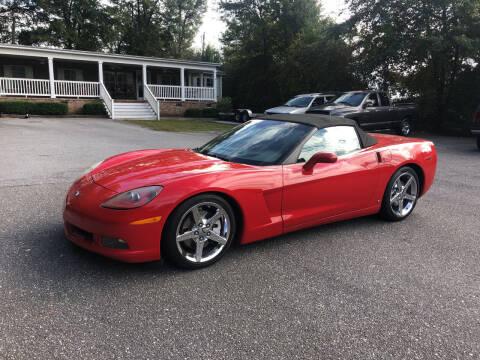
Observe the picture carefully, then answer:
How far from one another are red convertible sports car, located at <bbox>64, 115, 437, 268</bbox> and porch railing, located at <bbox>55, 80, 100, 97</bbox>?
21.9 meters

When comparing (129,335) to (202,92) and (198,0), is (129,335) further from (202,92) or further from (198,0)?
(198,0)

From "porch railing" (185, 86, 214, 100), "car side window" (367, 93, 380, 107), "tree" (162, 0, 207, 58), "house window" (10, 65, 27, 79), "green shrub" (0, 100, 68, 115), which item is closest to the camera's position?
"car side window" (367, 93, 380, 107)

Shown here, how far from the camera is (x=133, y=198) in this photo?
9.34 ft

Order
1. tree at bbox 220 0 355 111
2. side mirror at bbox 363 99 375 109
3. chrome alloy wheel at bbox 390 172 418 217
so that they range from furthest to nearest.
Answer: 1. tree at bbox 220 0 355 111
2. side mirror at bbox 363 99 375 109
3. chrome alloy wheel at bbox 390 172 418 217

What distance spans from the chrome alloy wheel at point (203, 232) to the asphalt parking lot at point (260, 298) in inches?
6.6

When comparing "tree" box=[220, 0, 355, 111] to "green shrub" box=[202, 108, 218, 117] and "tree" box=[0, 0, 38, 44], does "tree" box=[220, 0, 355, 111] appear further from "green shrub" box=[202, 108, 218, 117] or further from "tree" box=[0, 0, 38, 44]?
"tree" box=[0, 0, 38, 44]

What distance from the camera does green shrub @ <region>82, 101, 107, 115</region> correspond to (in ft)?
73.2

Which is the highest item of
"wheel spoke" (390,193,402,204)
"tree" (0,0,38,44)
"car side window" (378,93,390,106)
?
"tree" (0,0,38,44)

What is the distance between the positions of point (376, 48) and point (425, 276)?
53.6ft

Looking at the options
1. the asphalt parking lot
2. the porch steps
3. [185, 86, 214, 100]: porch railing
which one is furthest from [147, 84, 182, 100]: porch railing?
the asphalt parking lot

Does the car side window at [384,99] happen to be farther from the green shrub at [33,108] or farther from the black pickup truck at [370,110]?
the green shrub at [33,108]

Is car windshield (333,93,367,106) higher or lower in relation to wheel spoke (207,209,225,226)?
higher

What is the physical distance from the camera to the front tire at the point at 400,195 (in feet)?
14.3

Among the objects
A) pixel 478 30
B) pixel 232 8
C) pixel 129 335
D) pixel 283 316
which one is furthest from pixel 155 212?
pixel 232 8
